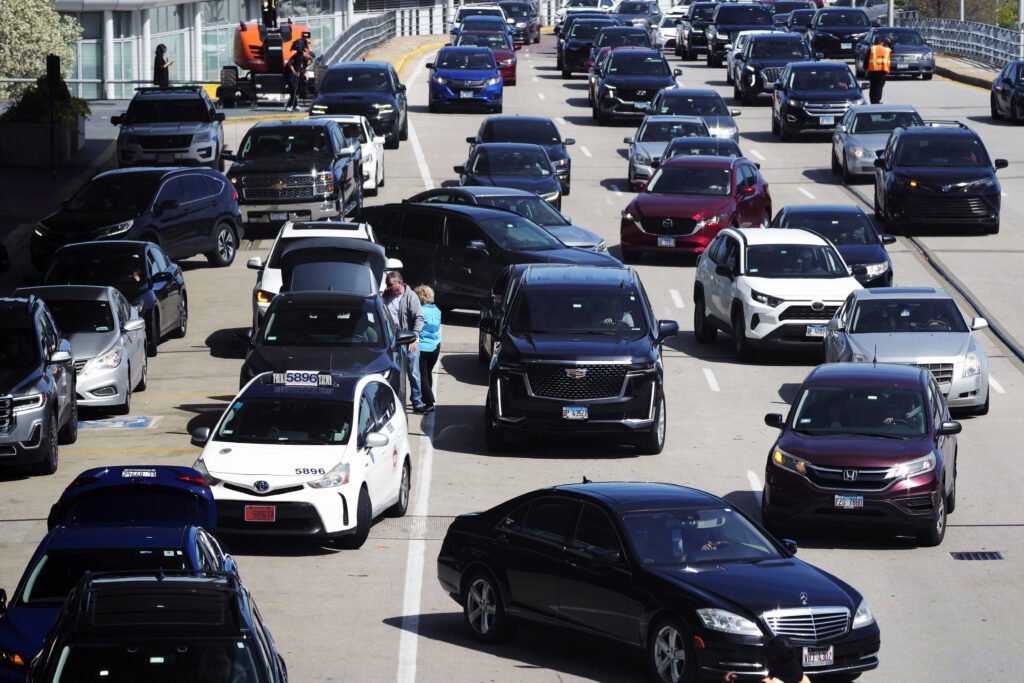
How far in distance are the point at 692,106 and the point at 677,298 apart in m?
13.9

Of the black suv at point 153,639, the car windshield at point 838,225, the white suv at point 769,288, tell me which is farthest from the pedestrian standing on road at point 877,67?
the black suv at point 153,639

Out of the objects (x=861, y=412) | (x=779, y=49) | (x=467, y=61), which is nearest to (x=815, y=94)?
(x=779, y=49)

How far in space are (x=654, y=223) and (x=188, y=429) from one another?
1227 centimetres

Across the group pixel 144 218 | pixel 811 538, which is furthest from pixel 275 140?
pixel 811 538

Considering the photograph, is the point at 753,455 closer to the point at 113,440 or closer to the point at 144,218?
the point at 113,440

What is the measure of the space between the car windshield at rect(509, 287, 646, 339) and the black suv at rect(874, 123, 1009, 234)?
13.4 metres

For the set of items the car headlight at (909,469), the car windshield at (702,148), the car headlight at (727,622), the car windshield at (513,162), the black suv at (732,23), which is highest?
the black suv at (732,23)

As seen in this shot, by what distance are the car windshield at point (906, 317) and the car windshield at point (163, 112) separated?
740 inches

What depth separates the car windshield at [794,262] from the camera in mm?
26141

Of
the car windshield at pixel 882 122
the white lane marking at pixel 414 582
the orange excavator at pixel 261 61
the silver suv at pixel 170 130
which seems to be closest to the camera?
the white lane marking at pixel 414 582

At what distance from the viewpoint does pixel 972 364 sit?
2202 centimetres

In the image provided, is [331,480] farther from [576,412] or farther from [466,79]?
[466,79]

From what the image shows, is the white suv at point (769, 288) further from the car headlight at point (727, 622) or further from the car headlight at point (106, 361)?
the car headlight at point (727, 622)

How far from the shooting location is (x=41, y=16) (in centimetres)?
5466
